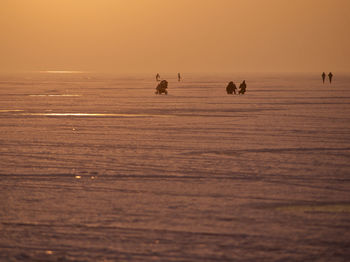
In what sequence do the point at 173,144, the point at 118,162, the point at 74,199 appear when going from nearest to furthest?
the point at 74,199
the point at 118,162
the point at 173,144

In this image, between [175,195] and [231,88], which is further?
[231,88]

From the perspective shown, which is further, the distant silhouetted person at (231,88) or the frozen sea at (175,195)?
the distant silhouetted person at (231,88)

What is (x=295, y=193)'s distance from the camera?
947cm

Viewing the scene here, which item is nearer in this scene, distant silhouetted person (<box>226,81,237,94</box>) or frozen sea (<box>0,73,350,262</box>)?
frozen sea (<box>0,73,350,262</box>)

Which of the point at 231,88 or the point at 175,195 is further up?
the point at 231,88

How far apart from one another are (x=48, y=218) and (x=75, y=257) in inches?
68.4

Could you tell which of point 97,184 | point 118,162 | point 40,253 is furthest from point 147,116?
point 40,253

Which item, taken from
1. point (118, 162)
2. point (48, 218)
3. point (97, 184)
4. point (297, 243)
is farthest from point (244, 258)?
point (118, 162)

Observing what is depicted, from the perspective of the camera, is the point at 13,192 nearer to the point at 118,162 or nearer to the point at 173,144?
the point at 118,162

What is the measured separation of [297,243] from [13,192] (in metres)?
4.54

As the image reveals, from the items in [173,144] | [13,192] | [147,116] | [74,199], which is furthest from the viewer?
[147,116]

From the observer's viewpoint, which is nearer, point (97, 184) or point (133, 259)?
point (133, 259)

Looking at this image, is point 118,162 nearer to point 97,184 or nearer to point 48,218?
point 97,184

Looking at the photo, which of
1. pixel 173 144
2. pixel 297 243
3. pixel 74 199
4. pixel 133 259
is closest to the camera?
pixel 133 259
